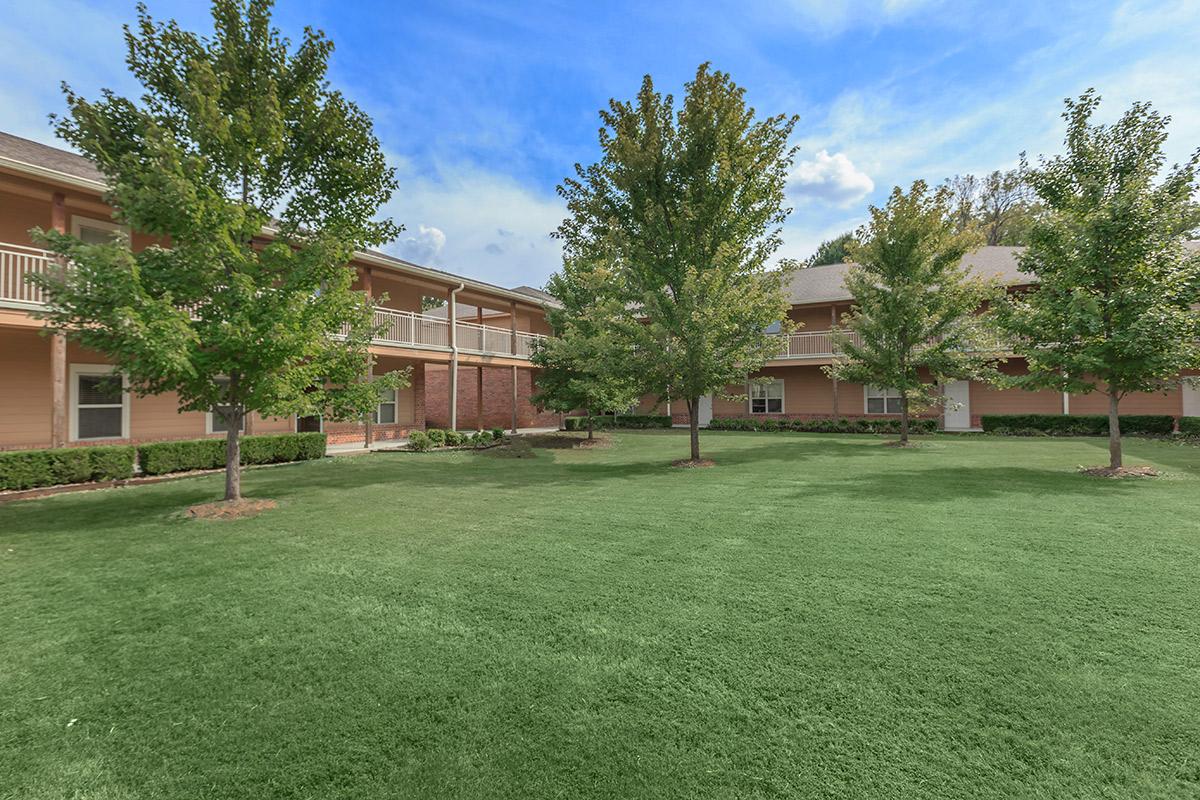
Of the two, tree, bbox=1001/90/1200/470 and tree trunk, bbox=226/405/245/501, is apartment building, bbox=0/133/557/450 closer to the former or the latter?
tree trunk, bbox=226/405/245/501

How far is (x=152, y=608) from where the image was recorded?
3.98 metres

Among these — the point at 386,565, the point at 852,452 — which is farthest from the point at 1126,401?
the point at 386,565

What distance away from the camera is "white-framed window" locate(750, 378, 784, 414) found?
83.2 feet

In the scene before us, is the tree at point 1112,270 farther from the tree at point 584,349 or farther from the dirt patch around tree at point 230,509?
the dirt patch around tree at point 230,509

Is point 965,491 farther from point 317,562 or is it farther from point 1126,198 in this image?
point 317,562

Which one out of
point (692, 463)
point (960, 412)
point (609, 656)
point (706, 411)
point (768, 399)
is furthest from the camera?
point (706, 411)

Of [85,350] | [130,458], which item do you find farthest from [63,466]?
[85,350]

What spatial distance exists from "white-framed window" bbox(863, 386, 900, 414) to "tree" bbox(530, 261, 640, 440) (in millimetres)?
13399

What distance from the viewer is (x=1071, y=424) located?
1855 cm

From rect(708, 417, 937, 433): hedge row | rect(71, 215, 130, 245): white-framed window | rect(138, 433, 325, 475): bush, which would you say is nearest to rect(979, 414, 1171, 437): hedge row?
rect(708, 417, 937, 433): hedge row

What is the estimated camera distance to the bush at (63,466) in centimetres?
867

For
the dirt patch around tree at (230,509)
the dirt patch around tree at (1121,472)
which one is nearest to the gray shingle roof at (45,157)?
the dirt patch around tree at (230,509)

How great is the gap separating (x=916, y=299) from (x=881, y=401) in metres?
9.93

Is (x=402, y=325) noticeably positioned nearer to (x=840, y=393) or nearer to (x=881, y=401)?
(x=840, y=393)
